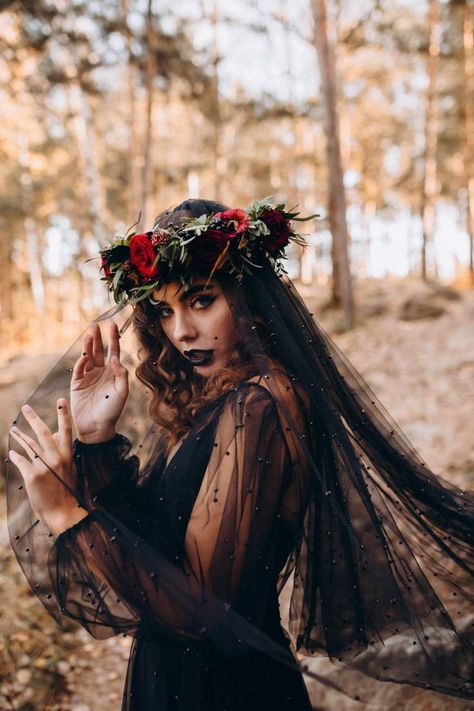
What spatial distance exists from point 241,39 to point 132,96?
178 inches

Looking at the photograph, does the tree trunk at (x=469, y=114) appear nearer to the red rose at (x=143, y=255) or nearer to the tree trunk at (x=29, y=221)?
the tree trunk at (x=29, y=221)

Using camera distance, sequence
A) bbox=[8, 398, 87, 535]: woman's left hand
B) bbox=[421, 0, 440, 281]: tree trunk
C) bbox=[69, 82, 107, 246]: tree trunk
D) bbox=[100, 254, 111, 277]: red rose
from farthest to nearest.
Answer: bbox=[421, 0, 440, 281]: tree trunk, bbox=[69, 82, 107, 246]: tree trunk, bbox=[100, 254, 111, 277]: red rose, bbox=[8, 398, 87, 535]: woman's left hand

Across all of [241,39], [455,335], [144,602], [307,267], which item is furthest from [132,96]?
[307,267]

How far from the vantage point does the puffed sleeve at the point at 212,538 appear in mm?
1379

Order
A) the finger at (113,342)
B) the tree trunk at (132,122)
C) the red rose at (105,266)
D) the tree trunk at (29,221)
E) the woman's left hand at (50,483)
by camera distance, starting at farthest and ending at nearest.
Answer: the tree trunk at (29,221) < the tree trunk at (132,122) < the red rose at (105,266) < the finger at (113,342) < the woman's left hand at (50,483)

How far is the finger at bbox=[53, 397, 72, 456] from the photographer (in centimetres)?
153

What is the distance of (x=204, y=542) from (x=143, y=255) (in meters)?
0.93

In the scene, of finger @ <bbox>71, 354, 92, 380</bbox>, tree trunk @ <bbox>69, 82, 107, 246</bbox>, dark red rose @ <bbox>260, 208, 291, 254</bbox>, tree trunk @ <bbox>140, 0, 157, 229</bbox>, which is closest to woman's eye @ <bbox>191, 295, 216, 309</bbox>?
dark red rose @ <bbox>260, 208, 291, 254</bbox>

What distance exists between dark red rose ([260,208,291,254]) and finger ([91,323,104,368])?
66cm

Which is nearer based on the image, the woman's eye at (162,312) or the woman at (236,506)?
the woman at (236,506)

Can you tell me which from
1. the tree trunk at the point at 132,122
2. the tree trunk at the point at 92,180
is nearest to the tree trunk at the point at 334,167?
the tree trunk at the point at 132,122

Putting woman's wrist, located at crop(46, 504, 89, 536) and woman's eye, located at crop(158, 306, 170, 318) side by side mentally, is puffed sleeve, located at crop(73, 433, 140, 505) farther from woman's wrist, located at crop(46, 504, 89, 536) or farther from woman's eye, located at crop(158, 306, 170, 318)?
woman's eye, located at crop(158, 306, 170, 318)

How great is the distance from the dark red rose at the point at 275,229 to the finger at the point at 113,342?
60cm

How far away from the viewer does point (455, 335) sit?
997 centimetres
